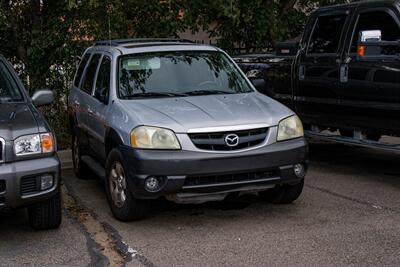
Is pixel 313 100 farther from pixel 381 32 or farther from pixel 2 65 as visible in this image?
pixel 2 65

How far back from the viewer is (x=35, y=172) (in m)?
5.01

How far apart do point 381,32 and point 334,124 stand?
1.29 meters

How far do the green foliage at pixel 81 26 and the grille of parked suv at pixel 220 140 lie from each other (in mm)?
4820

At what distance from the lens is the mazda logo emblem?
17.9 feet

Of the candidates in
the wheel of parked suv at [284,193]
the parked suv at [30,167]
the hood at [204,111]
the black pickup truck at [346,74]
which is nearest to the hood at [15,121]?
the parked suv at [30,167]

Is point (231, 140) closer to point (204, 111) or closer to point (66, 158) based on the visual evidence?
point (204, 111)

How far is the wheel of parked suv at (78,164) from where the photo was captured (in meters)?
7.80

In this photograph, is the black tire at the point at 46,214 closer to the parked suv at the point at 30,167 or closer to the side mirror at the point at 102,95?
the parked suv at the point at 30,167

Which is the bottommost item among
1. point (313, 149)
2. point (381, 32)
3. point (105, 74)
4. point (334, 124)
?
point (313, 149)

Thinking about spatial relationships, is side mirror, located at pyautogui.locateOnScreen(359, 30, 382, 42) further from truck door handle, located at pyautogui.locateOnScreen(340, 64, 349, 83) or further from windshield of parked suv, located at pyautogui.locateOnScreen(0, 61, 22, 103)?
windshield of parked suv, located at pyautogui.locateOnScreen(0, 61, 22, 103)

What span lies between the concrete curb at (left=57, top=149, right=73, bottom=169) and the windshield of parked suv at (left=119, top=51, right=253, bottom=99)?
2.90m

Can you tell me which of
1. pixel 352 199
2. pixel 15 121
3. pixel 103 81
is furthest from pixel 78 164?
pixel 352 199

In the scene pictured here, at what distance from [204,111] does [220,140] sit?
399mm

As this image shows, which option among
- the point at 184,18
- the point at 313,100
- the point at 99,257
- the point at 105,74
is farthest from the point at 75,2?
the point at 99,257
